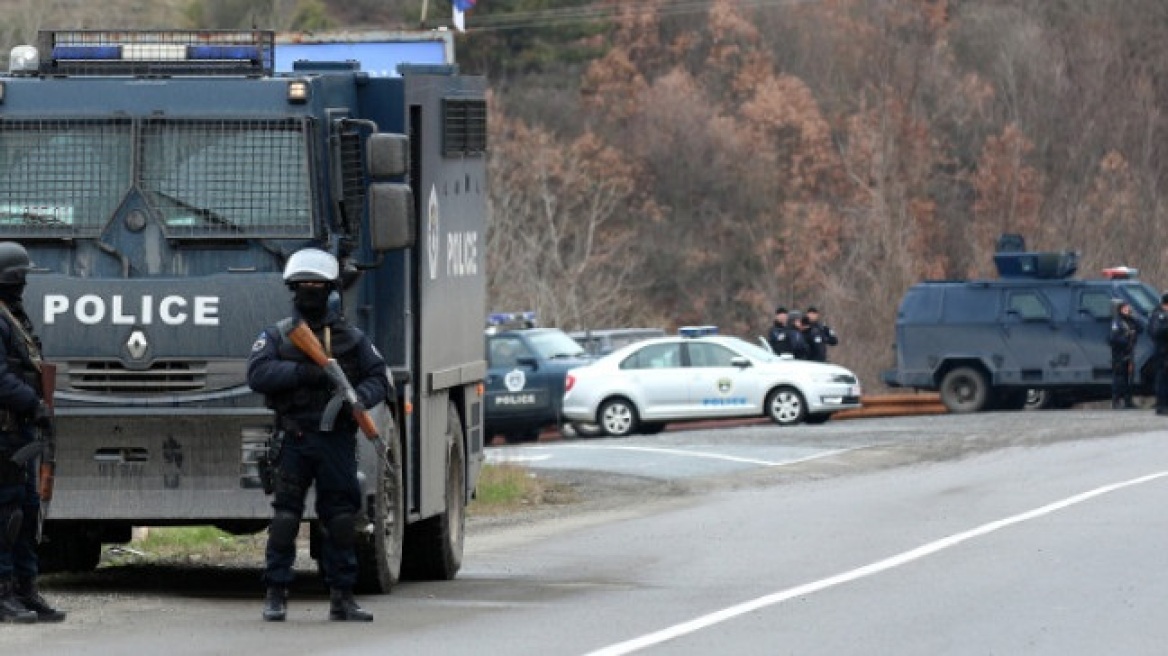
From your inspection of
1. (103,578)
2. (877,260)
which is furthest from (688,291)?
(103,578)

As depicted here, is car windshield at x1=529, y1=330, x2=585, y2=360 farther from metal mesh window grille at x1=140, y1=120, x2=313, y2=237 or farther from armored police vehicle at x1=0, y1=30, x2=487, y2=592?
metal mesh window grille at x1=140, y1=120, x2=313, y2=237

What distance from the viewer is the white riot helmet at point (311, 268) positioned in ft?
42.2

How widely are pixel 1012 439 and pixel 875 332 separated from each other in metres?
23.2

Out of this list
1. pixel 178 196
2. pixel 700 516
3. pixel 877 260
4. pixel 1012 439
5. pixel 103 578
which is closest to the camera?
pixel 178 196

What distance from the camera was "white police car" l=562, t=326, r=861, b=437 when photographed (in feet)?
121

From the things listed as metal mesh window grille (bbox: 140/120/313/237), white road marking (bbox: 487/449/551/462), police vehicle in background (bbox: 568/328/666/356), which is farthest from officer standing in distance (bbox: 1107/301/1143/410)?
metal mesh window grille (bbox: 140/120/313/237)

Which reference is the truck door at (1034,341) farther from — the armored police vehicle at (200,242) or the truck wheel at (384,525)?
the truck wheel at (384,525)

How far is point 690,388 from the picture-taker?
122ft

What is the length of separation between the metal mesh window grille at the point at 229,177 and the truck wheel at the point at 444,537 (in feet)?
7.54

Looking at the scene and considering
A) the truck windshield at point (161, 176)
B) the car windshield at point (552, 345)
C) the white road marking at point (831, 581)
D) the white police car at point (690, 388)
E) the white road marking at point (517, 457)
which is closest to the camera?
the white road marking at point (831, 581)

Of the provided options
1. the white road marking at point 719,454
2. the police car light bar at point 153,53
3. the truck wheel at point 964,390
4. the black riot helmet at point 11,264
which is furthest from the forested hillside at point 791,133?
the black riot helmet at point 11,264

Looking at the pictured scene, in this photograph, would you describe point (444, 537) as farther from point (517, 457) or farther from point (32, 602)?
point (517, 457)

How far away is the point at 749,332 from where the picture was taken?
74688 millimetres

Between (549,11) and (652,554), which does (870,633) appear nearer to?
(652,554)
